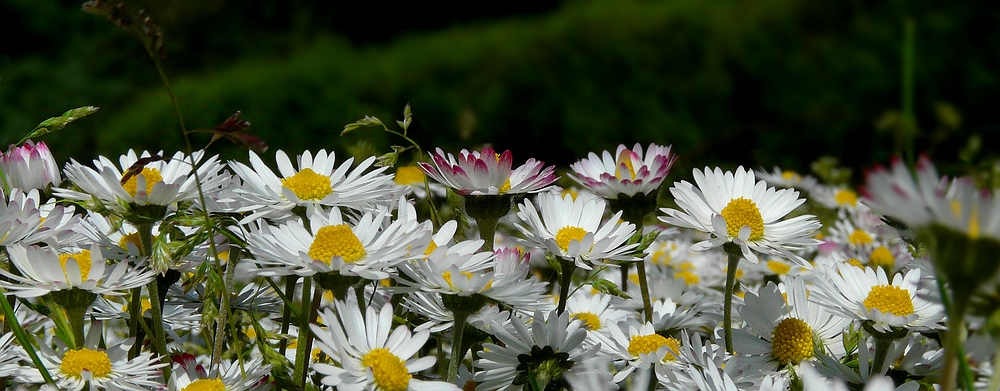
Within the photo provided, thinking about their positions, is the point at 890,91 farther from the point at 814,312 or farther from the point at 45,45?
the point at 45,45

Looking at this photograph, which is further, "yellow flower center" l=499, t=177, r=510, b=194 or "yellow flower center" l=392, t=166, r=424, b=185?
"yellow flower center" l=392, t=166, r=424, b=185

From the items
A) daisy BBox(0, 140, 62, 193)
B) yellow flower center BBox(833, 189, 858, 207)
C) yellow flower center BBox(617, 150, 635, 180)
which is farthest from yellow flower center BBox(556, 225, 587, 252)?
yellow flower center BBox(833, 189, 858, 207)

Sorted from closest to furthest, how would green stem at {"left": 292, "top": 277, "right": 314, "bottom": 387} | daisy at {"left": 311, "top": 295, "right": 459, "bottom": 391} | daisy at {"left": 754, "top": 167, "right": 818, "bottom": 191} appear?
daisy at {"left": 311, "top": 295, "right": 459, "bottom": 391}, green stem at {"left": 292, "top": 277, "right": 314, "bottom": 387}, daisy at {"left": 754, "top": 167, "right": 818, "bottom": 191}

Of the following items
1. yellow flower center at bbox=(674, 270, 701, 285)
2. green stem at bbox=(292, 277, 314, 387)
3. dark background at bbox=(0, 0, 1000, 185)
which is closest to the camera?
green stem at bbox=(292, 277, 314, 387)

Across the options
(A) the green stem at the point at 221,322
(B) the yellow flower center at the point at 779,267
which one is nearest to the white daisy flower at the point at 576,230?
(A) the green stem at the point at 221,322

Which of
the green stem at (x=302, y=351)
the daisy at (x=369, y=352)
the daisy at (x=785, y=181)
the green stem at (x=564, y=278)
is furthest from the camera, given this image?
the daisy at (x=785, y=181)

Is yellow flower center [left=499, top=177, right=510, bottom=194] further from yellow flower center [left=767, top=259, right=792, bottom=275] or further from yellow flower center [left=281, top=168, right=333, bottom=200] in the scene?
yellow flower center [left=767, top=259, right=792, bottom=275]

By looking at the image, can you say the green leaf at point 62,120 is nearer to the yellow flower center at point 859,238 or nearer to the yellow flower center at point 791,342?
the yellow flower center at point 791,342
